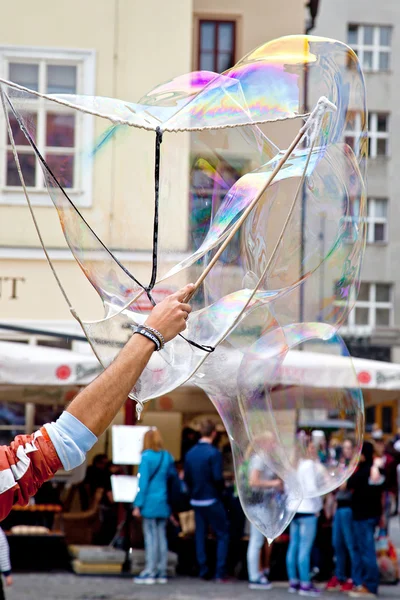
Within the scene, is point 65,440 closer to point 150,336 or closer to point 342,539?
point 150,336

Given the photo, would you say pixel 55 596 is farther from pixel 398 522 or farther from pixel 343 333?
pixel 343 333

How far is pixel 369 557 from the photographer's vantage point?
9.67m

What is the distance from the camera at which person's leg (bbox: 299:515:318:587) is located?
9641 millimetres

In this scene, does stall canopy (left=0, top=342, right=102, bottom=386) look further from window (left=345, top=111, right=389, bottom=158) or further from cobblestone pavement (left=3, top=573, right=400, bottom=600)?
window (left=345, top=111, right=389, bottom=158)

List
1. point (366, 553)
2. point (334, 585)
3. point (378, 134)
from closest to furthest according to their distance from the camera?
1. point (366, 553)
2. point (334, 585)
3. point (378, 134)

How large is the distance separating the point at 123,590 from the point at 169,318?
7.62m

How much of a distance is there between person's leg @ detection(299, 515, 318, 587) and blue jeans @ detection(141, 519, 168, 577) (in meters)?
1.26

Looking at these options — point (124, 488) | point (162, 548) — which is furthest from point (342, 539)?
point (124, 488)

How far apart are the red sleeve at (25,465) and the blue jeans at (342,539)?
25.9 feet

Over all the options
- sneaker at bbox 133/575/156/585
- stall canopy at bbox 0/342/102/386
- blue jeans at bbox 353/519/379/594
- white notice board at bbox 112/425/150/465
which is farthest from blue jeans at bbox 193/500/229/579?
stall canopy at bbox 0/342/102/386

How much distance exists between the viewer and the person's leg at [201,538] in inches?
397

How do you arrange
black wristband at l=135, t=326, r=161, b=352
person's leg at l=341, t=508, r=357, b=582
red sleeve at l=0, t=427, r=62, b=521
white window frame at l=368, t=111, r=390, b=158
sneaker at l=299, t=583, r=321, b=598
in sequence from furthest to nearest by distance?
white window frame at l=368, t=111, r=390, b=158, person's leg at l=341, t=508, r=357, b=582, sneaker at l=299, t=583, r=321, b=598, black wristband at l=135, t=326, r=161, b=352, red sleeve at l=0, t=427, r=62, b=521

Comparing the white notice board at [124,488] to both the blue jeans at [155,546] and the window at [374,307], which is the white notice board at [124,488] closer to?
the blue jeans at [155,546]

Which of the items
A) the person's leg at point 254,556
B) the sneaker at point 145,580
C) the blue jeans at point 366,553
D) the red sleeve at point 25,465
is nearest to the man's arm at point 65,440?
the red sleeve at point 25,465
